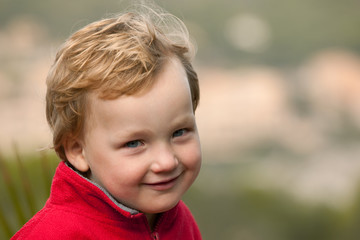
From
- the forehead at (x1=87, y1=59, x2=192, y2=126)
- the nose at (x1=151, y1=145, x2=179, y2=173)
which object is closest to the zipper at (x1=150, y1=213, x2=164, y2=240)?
the nose at (x1=151, y1=145, x2=179, y2=173)

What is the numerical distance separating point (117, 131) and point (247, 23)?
546cm

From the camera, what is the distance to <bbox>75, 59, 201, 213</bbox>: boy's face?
194 centimetres

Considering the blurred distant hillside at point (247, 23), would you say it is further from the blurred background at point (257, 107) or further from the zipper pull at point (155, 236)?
the zipper pull at point (155, 236)

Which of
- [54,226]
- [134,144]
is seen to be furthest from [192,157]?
[54,226]

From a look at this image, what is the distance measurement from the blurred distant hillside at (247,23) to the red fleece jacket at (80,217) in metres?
4.92

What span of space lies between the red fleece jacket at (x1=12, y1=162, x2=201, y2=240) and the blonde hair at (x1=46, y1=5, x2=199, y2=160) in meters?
0.16

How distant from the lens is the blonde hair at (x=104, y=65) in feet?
6.40

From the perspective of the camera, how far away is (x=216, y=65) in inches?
273

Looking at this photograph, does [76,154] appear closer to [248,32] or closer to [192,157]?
[192,157]

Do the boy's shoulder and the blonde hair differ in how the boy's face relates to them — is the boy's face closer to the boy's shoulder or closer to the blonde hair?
the blonde hair

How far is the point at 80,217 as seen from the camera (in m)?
2.06

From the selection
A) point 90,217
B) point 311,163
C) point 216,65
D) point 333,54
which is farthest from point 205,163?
point 90,217

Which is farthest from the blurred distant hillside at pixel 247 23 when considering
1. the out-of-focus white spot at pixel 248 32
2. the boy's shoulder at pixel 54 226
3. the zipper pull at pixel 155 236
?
the boy's shoulder at pixel 54 226

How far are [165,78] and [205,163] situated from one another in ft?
13.1
